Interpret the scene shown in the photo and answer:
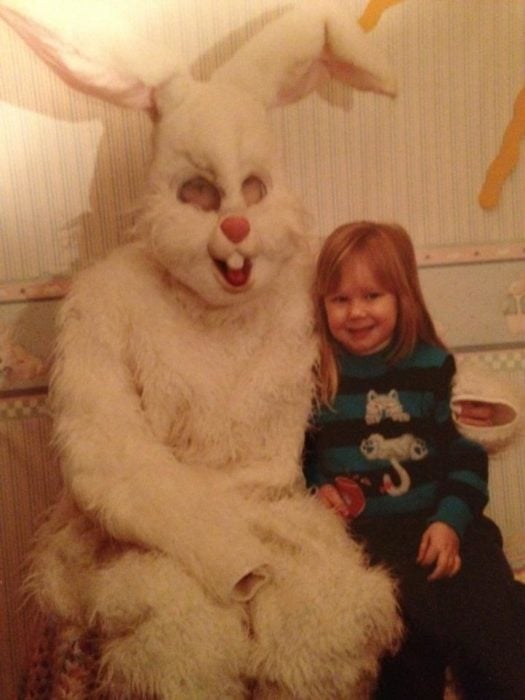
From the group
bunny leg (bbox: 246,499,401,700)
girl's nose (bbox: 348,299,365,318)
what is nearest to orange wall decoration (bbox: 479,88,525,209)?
girl's nose (bbox: 348,299,365,318)

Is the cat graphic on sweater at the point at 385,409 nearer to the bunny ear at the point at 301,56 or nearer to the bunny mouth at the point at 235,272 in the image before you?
the bunny mouth at the point at 235,272

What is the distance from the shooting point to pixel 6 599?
1.00 m

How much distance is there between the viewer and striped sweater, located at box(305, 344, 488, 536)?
2.51 feet

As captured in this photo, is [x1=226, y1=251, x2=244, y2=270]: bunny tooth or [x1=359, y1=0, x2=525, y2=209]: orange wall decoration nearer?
[x1=226, y1=251, x2=244, y2=270]: bunny tooth

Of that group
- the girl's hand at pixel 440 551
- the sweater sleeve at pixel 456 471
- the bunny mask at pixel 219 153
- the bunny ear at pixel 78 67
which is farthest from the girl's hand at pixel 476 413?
the bunny ear at pixel 78 67

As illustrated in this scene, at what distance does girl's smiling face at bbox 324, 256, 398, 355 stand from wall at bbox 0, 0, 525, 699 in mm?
211

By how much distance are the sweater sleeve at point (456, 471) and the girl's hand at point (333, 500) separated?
89 mm

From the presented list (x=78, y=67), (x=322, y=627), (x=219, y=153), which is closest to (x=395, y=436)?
(x=322, y=627)

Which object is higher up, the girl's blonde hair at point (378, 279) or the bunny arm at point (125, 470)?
the girl's blonde hair at point (378, 279)

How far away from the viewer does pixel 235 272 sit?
0.74 metres

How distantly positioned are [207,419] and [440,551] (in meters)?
0.27

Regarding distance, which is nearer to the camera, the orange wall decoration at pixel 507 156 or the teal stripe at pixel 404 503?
the teal stripe at pixel 404 503

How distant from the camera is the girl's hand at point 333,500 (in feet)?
2.56

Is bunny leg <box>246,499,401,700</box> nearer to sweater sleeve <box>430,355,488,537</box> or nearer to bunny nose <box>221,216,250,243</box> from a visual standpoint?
sweater sleeve <box>430,355,488,537</box>
